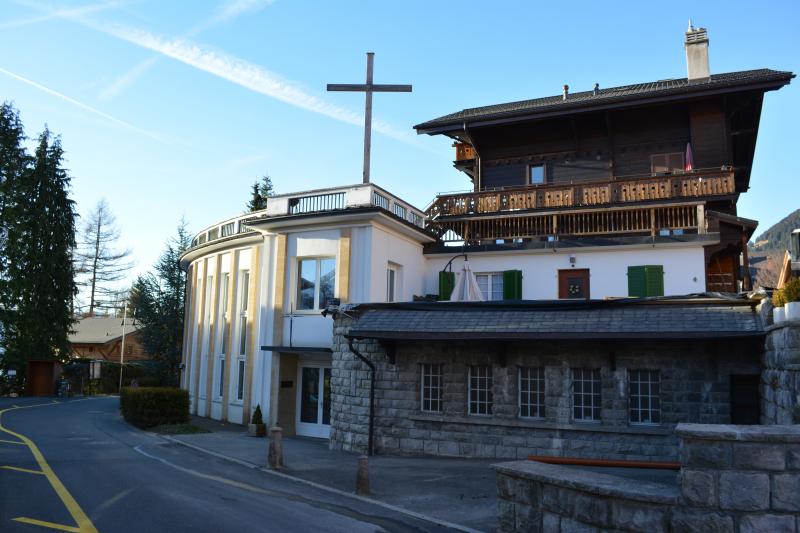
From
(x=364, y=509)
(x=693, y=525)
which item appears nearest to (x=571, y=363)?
(x=364, y=509)

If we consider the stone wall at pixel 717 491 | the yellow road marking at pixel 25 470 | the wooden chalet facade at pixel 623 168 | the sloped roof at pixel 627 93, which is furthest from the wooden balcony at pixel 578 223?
the stone wall at pixel 717 491

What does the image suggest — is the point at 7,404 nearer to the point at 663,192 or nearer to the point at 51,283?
the point at 51,283

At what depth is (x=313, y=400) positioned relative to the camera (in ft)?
66.5

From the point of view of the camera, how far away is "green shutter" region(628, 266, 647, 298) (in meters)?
19.4

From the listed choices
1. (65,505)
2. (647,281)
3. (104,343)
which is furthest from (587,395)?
(104,343)

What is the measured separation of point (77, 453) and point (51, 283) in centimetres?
2975

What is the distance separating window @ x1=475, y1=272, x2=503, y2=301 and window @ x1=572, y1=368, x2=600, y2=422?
26.0ft

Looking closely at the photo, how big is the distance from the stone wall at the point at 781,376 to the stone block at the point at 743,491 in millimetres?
3378

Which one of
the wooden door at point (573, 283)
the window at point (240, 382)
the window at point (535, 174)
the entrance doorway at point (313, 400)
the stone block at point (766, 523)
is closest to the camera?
the stone block at point (766, 523)

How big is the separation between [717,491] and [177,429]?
58.8 ft

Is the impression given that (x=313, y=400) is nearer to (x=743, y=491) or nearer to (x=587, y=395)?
(x=587, y=395)

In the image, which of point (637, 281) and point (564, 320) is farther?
point (637, 281)

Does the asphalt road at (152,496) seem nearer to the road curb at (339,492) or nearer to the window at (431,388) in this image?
the road curb at (339,492)

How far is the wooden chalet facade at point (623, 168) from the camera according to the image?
20484mm
